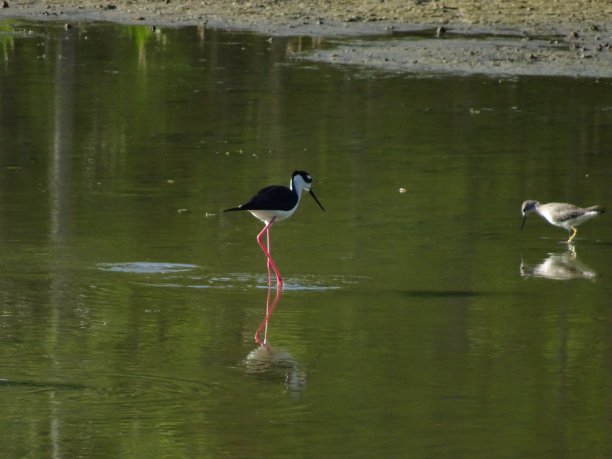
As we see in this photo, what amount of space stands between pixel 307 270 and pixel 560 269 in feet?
5.86

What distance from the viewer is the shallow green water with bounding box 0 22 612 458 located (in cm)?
857

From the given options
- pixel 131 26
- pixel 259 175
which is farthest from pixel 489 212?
pixel 131 26

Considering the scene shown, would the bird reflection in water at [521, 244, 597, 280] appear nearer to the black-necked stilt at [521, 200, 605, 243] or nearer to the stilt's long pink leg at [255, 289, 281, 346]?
the black-necked stilt at [521, 200, 605, 243]

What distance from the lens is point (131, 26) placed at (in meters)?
28.1

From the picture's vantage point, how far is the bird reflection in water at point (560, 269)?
12.3m

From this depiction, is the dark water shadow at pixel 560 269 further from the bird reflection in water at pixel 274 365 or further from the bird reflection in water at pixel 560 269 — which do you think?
the bird reflection in water at pixel 274 365

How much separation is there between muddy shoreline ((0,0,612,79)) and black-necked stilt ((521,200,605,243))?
9.12 metres

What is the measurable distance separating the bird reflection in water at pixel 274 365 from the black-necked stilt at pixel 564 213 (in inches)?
161

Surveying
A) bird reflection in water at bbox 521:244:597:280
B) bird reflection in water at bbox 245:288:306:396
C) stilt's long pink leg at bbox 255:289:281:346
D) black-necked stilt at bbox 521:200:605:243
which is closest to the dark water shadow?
bird reflection in water at bbox 521:244:597:280

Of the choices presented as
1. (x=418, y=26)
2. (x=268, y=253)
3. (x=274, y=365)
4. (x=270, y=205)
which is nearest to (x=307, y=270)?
(x=268, y=253)

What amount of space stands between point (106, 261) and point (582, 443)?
16.5 feet

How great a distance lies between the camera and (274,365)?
9.66 m

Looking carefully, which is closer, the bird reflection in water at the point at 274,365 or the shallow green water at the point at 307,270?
the shallow green water at the point at 307,270

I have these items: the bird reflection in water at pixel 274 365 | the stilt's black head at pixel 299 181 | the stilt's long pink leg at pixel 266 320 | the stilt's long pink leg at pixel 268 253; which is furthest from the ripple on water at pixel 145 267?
the bird reflection in water at pixel 274 365
